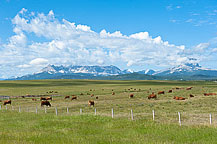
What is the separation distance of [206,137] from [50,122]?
607 inches

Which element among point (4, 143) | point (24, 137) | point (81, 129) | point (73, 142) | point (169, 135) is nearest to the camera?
point (4, 143)

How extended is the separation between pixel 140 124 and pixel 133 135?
490 cm

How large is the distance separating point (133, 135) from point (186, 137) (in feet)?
12.3

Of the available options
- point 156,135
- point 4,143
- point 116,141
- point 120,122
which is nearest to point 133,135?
point 156,135

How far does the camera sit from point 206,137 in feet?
57.6

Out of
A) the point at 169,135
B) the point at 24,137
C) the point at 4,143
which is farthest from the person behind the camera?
the point at 169,135

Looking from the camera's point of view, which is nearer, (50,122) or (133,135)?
(133,135)

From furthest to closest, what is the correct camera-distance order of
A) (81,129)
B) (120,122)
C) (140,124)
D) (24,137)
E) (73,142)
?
(120,122), (140,124), (81,129), (24,137), (73,142)

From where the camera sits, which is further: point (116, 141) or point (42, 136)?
point (42, 136)

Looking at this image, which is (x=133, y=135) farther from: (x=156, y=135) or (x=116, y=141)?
(x=116, y=141)

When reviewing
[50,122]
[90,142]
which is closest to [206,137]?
[90,142]

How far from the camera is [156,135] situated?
18594 millimetres

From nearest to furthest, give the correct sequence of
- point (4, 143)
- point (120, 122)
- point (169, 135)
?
point (4, 143)
point (169, 135)
point (120, 122)

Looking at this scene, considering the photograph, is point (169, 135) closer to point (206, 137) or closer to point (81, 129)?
point (206, 137)
